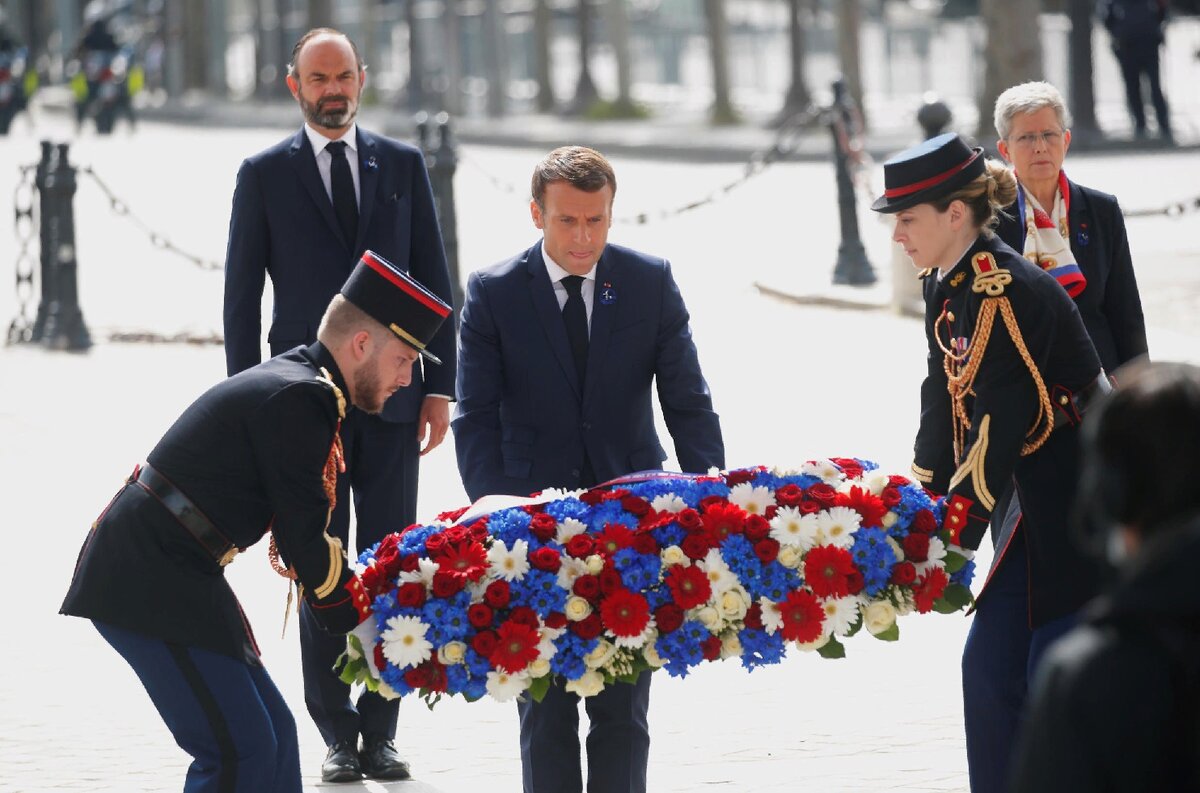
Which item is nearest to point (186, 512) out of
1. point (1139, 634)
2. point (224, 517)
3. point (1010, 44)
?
point (224, 517)

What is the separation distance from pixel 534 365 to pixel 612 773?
40.4 inches

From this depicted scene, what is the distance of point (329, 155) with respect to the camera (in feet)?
22.2

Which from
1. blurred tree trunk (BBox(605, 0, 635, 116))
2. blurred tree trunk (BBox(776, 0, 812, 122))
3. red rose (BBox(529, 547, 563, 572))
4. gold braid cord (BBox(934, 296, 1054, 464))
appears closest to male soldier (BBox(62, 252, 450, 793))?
red rose (BBox(529, 547, 563, 572))

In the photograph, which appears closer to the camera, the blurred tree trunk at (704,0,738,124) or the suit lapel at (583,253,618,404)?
the suit lapel at (583,253,618,404)

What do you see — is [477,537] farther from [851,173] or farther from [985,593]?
[851,173]

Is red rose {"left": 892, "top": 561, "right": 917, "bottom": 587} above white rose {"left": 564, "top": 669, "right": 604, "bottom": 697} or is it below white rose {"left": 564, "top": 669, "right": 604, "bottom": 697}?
above

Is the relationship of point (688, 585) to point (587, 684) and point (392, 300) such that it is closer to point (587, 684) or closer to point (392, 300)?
point (587, 684)

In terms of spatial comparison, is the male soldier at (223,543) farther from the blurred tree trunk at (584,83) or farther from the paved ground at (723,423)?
the blurred tree trunk at (584,83)

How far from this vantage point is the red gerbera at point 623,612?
476cm

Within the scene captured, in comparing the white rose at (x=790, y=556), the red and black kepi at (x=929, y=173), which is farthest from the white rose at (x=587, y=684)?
the red and black kepi at (x=929, y=173)

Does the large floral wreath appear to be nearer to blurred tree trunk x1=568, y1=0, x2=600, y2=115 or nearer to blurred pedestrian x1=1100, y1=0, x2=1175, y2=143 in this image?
blurred pedestrian x1=1100, y1=0, x2=1175, y2=143

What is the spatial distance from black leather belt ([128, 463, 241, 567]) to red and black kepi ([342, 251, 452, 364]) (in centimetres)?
58

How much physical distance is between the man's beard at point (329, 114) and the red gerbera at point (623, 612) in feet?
8.13

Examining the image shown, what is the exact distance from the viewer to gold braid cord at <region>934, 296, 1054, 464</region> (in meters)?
4.95
